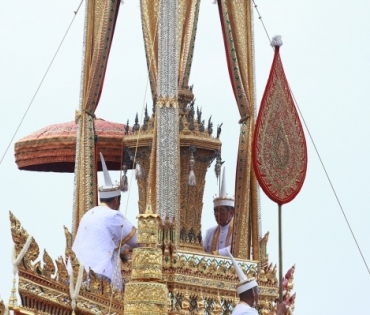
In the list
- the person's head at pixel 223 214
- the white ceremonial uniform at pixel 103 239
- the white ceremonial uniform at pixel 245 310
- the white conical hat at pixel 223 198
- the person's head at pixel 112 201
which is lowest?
the white ceremonial uniform at pixel 245 310

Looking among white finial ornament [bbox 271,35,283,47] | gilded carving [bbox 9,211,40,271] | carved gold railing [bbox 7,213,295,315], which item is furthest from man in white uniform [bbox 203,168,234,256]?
gilded carving [bbox 9,211,40,271]

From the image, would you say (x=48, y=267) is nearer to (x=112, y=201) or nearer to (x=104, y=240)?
(x=104, y=240)

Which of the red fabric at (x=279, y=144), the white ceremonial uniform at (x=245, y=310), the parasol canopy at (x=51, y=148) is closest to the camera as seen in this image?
the white ceremonial uniform at (x=245, y=310)

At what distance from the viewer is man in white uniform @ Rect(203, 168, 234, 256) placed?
42.0 feet

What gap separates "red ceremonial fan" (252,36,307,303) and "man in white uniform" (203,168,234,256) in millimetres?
1284

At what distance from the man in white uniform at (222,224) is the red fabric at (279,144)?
1.28 m

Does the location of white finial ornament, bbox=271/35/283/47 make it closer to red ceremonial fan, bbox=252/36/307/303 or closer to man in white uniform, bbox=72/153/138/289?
red ceremonial fan, bbox=252/36/307/303

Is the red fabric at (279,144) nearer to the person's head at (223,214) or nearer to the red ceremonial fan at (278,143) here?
the red ceremonial fan at (278,143)

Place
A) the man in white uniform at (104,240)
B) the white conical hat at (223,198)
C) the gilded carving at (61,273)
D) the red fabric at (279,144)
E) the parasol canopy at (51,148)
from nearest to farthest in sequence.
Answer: the gilded carving at (61,273), the man in white uniform at (104,240), the red fabric at (279,144), the white conical hat at (223,198), the parasol canopy at (51,148)

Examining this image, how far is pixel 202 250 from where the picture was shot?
12523 mm

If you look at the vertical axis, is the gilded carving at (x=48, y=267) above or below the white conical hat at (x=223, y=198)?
below

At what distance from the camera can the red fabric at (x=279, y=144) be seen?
37.5 feet

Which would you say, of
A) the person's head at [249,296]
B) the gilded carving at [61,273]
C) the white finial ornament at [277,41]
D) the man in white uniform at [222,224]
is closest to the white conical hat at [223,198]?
the man in white uniform at [222,224]

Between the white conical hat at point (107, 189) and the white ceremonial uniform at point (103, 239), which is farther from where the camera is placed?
the white conical hat at point (107, 189)
